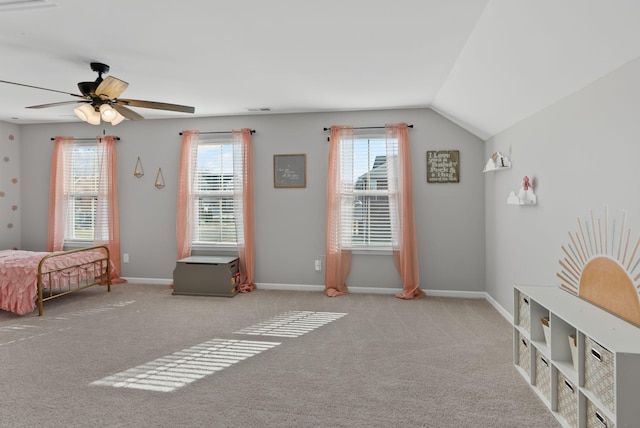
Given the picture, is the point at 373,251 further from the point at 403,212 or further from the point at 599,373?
the point at 599,373

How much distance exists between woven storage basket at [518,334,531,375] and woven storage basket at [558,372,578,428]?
38 cm

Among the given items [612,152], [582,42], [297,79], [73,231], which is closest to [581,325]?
[612,152]

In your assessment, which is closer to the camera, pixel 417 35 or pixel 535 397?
pixel 535 397

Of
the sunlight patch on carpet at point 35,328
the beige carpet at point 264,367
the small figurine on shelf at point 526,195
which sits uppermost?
the small figurine on shelf at point 526,195

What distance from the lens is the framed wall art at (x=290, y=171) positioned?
4941 mm

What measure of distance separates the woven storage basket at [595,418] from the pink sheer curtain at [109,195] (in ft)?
18.2

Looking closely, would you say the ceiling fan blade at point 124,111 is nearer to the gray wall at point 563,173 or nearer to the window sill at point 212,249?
the window sill at point 212,249

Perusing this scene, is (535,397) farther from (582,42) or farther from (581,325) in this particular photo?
(582,42)

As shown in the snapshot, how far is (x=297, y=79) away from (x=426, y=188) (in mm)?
2190

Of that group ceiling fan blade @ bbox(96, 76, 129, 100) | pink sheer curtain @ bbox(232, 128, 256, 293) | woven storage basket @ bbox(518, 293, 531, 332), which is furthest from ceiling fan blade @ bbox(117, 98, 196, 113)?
woven storage basket @ bbox(518, 293, 531, 332)

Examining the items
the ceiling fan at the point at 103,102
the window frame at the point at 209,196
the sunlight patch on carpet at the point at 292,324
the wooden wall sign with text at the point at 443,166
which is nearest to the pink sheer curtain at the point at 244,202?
the window frame at the point at 209,196

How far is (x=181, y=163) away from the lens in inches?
200

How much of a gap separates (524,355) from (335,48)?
2.68 metres

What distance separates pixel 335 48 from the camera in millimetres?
2850
